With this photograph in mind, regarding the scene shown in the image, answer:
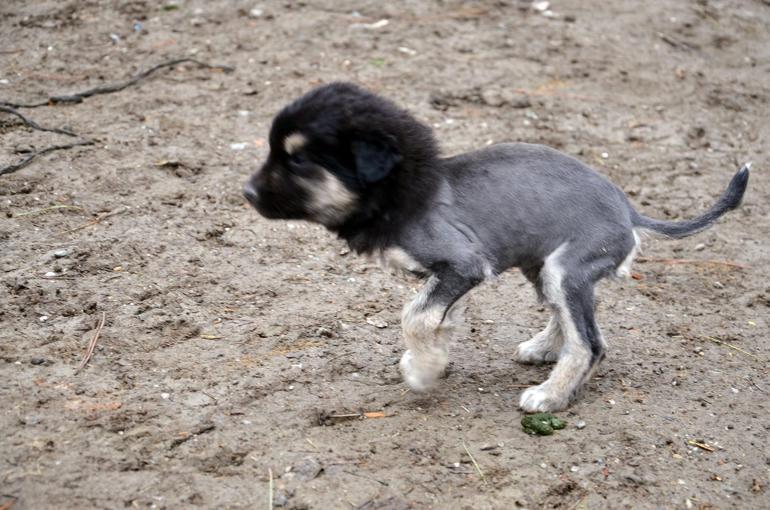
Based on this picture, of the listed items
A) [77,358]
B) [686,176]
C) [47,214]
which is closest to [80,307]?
[77,358]

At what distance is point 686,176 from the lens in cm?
881

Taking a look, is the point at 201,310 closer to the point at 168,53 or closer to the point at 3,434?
the point at 3,434

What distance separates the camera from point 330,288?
6.93 metres

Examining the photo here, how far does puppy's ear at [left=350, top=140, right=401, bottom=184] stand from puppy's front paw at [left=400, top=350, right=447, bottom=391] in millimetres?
1193

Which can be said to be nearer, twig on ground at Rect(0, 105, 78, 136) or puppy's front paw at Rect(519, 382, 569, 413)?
puppy's front paw at Rect(519, 382, 569, 413)

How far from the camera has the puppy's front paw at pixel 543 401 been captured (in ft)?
18.7

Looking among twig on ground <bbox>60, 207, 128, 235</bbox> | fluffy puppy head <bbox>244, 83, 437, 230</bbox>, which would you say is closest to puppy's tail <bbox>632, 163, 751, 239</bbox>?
fluffy puppy head <bbox>244, 83, 437, 230</bbox>

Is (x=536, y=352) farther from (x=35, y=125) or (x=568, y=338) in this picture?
(x=35, y=125)

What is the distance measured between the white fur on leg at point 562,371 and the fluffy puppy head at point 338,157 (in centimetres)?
113

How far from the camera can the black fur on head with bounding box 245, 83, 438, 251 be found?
5.25m

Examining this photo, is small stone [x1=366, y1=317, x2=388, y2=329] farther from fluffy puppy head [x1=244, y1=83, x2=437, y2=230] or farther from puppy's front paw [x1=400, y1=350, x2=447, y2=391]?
fluffy puppy head [x1=244, y1=83, x2=437, y2=230]

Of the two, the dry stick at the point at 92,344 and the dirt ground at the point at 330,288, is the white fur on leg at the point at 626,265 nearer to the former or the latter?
the dirt ground at the point at 330,288

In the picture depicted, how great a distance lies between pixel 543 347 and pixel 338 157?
82.5 inches

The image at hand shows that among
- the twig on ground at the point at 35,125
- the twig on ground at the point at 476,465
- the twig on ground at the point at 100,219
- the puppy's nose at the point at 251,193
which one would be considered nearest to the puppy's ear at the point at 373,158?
the puppy's nose at the point at 251,193
